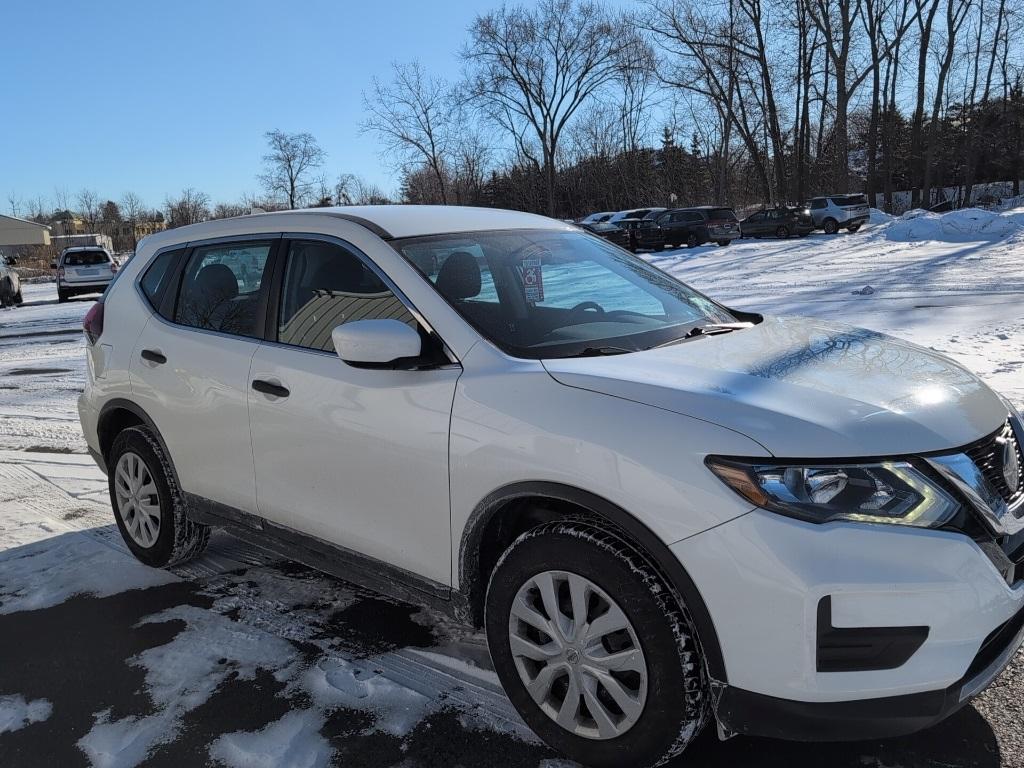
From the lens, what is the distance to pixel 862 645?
1941mm

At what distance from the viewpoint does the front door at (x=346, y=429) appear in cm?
264

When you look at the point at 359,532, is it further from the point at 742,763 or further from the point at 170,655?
the point at 742,763

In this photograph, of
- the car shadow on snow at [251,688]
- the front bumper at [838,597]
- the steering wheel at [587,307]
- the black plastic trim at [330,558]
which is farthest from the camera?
the steering wheel at [587,307]

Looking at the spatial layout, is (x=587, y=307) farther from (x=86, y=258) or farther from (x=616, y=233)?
(x=616, y=233)

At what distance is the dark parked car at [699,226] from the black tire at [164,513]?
2792 cm

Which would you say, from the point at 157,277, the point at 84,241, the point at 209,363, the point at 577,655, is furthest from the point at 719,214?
the point at 84,241

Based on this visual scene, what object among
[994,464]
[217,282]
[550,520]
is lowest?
[550,520]

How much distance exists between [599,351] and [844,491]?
955mm

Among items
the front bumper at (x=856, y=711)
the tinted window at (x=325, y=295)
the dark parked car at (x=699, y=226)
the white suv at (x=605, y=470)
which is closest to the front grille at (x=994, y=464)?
the white suv at (x=605, y=470)

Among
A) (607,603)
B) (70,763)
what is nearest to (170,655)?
(70,763)

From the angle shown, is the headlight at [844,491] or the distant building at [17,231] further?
the distant building at [17,231]

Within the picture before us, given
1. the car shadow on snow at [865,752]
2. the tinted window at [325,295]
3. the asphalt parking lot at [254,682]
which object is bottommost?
the asphalt parking lot at [254,682]

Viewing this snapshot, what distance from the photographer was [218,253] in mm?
3838

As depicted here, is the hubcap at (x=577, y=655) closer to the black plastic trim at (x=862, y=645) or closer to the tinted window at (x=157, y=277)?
the black plastic trim at (x=862, y=645)
